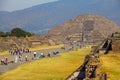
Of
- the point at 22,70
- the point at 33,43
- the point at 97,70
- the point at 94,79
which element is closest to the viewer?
the point at 94,79

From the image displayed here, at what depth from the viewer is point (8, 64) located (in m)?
62.3

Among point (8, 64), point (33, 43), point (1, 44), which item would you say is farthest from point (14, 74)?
point (33, 43)

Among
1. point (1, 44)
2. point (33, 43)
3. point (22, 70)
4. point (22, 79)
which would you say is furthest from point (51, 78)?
point (33, 43)

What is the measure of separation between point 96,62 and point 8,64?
Answer: 2819 cm

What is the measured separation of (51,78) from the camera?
4309 centimetres

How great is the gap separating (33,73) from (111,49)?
533 inches

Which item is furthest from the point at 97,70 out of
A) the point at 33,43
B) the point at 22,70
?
the point at 33,43

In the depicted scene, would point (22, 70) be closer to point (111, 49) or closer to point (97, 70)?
point (111, 49)

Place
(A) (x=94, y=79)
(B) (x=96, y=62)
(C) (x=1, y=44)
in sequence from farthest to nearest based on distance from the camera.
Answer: (C) (x=1, y=44) < (B) (x=96, y=62) < (A) (x=94, y=79)

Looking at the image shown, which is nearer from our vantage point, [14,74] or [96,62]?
[96,62]

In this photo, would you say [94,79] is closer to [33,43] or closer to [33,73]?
[33,73]

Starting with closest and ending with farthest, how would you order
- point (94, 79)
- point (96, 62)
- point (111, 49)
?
point (94, 79) → point (96, 62) → point (111, 49)

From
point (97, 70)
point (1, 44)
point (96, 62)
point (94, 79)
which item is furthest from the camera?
point (1, 44)

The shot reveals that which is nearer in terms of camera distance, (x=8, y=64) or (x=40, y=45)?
(x=8, y=64)
